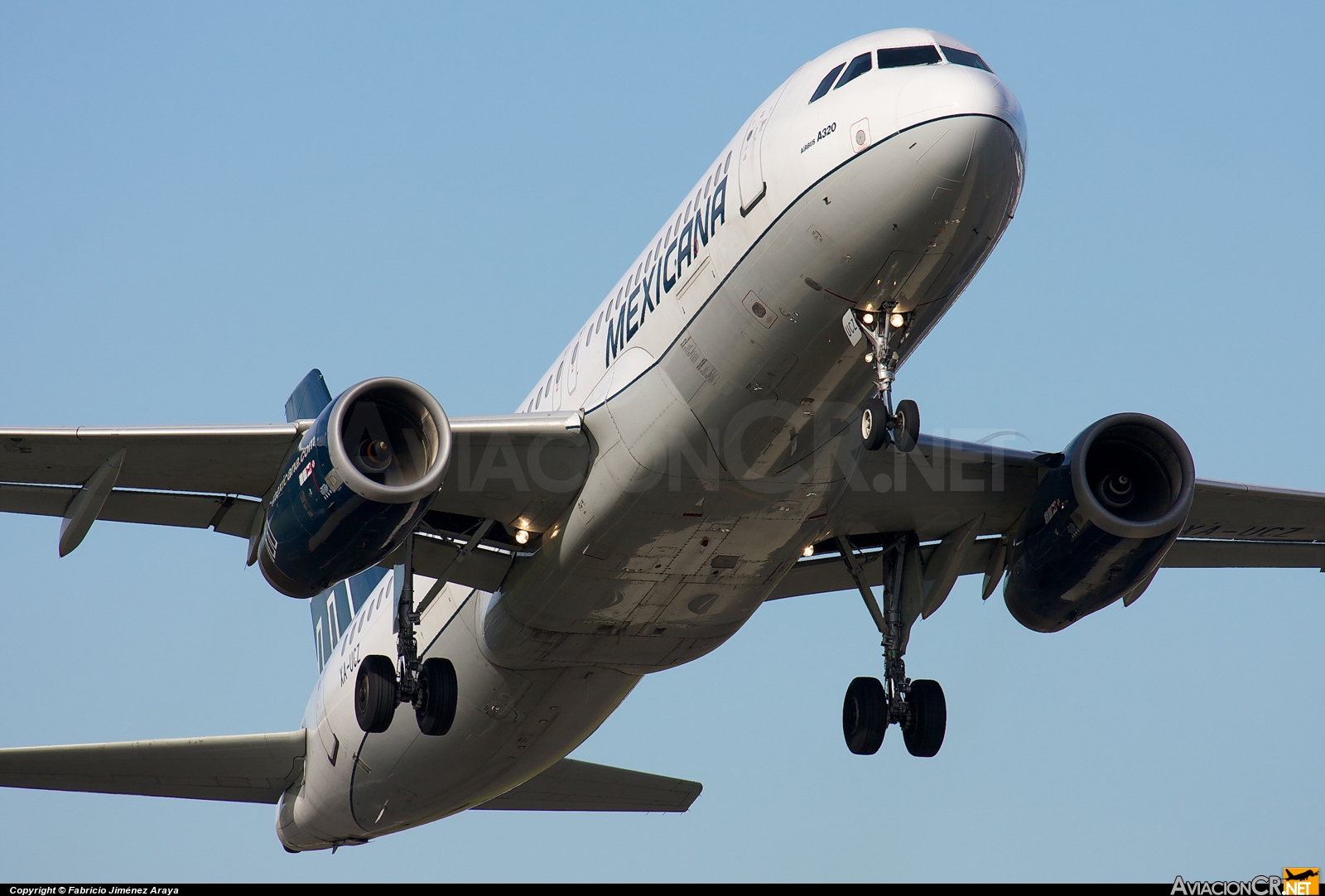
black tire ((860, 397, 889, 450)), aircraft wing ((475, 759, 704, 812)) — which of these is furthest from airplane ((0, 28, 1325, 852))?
aircraft wing ((475, 759, 704, 812))

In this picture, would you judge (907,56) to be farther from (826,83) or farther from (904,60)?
(826,83)

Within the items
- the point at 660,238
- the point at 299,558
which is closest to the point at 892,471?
the point at 660,238

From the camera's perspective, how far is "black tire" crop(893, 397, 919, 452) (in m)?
14.4

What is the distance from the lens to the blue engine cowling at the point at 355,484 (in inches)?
606

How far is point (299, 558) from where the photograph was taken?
15.9 m

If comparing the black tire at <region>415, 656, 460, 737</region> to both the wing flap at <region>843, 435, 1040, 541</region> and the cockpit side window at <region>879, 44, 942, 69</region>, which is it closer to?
the wing flap at <region>843, 435, 1040, 541</region>

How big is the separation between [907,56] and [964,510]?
283 inches

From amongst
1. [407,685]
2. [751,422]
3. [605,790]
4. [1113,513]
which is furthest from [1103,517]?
[605,790]

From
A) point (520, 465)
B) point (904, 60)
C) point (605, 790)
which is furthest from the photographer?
point (605, 790)

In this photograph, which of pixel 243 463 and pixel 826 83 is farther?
pixel 243 463

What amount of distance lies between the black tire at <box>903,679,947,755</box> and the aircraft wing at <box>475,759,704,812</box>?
19.0 ft

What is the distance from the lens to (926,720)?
64.4 ft

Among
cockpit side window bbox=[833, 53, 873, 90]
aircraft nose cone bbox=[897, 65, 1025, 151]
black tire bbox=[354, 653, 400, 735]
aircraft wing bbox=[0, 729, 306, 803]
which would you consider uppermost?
aircraft nose cone bbox=[897, 65, 1025, 151]

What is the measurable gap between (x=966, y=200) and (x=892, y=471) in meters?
5.67
